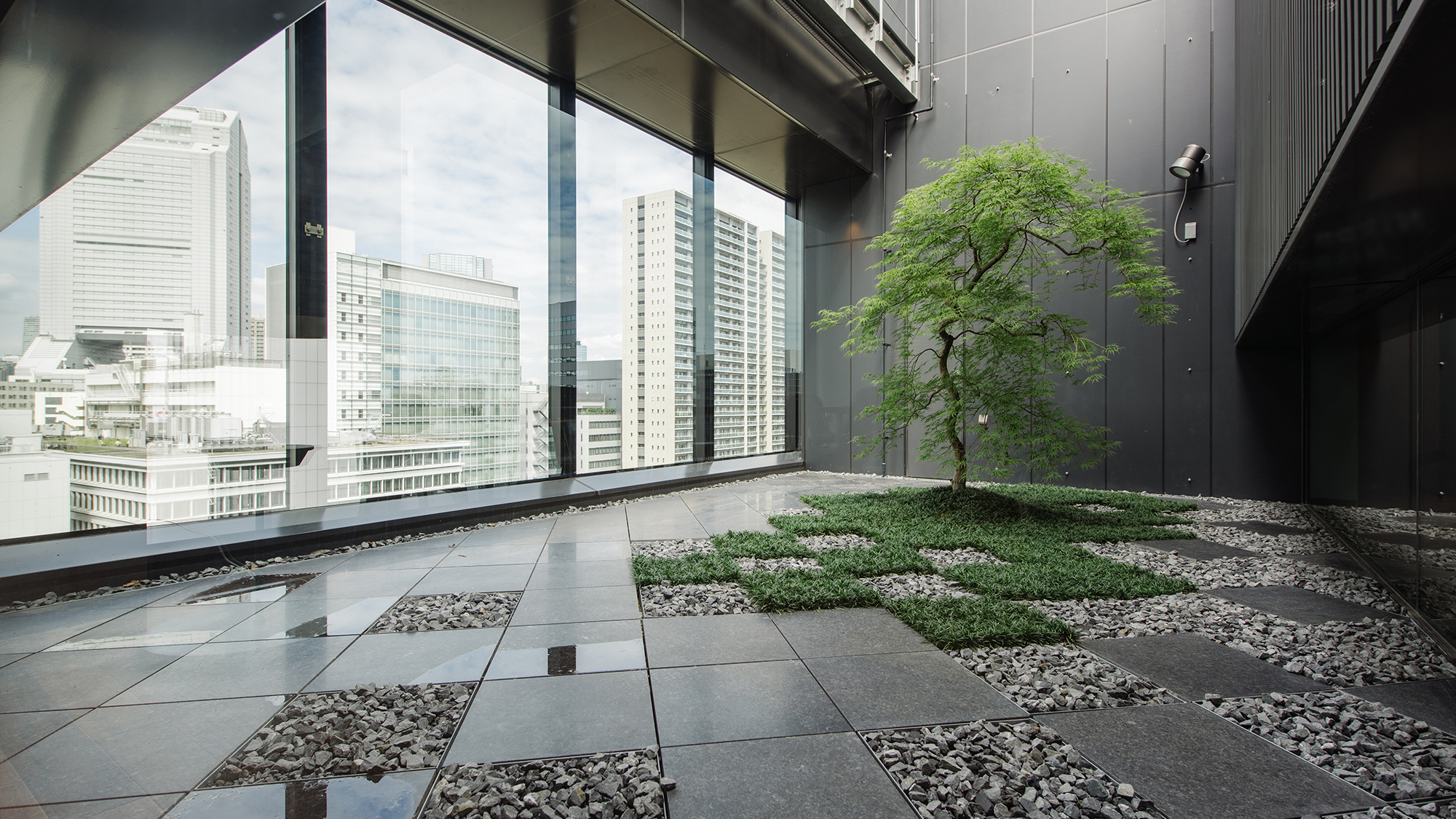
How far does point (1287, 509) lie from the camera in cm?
568

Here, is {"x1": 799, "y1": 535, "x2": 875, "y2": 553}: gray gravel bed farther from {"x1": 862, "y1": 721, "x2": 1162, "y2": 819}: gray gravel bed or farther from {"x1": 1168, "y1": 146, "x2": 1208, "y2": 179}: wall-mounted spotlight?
{"x1": 1168, "y1": 146, "x2": 1208, "y2": 179}: wall-mounted spotlight

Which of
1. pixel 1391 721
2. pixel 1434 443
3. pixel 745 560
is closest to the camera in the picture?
pixel 1391 721

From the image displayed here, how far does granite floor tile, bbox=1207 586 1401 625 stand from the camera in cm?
280

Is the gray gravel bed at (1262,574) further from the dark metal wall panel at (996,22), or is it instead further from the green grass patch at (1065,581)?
the dark metal wall panel at (996,22)

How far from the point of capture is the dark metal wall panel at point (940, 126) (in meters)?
7.60

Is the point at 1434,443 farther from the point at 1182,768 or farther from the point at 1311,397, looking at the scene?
the point at 1311,397

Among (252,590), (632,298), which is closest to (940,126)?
(632,298)

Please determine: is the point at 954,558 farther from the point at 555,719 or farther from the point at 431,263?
the point at 431,263

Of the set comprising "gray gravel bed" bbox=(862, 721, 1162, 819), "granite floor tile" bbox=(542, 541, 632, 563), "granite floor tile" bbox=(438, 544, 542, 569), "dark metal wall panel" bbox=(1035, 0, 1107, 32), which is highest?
"dark metal wall panel" bbox=(1035, 0, 1107, 32)

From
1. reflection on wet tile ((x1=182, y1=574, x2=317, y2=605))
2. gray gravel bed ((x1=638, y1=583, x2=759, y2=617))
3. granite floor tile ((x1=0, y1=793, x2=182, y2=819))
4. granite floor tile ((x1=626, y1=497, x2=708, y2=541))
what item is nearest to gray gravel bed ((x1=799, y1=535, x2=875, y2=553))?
granite floor tile ((x1=626, y1=497, x2=708, y2=541))

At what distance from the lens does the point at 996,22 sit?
7285 millimetres

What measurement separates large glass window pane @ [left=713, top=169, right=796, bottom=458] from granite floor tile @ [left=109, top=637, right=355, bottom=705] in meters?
5.77

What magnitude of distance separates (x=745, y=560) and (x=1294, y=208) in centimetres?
327

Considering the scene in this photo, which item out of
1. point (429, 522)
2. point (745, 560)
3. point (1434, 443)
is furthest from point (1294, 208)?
point (429, 522)
